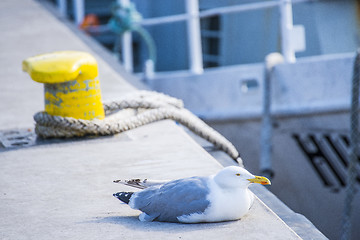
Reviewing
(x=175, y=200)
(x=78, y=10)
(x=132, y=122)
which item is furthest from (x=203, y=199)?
(x=78, y=10)

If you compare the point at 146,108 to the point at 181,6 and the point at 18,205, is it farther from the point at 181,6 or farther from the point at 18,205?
the point at 181,6

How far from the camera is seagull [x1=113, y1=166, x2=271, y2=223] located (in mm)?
2193

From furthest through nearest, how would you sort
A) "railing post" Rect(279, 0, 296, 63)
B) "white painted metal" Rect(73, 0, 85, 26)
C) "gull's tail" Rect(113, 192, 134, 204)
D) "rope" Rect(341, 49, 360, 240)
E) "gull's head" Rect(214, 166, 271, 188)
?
"white painted metal" Rect(73, 0, 85, 26)
"railing post" Rect(279, 0, 296, 63)
"rope" Rect(341, 49, 360, 240)
"gull's tail" Rect(113, 192, 134, 204)
"gull's head" Rect(214, 166, 271, 188)

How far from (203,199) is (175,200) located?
4.1 inches

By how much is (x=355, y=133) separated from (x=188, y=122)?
113 cm

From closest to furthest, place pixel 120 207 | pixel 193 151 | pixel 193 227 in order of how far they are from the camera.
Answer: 1. pixel 193 227
2. pixel 120 207
3. pixel 193 151

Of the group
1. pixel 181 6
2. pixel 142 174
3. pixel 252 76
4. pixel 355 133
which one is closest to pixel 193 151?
pixel 142 174

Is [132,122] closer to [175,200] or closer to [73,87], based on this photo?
[73,87]

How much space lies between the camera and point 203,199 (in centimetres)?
220

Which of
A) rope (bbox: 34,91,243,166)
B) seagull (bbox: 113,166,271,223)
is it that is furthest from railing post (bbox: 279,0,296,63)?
seagull (bbox: 113,166,271,223)

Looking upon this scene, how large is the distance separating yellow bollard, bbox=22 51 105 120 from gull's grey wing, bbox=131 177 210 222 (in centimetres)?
118

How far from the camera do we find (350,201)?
3.88 meters

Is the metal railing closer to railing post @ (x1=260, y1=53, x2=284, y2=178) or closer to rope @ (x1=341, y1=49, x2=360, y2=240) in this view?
railing post @ (x1=260, y1=53, x2=284, y2=178)

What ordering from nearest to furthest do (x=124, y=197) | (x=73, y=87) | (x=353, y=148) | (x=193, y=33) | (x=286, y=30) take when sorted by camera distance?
(x=124, y=197) < (x=73, y=87) < (x=353, y=148) < (x=286, y=30) < (x=193, y=33)
